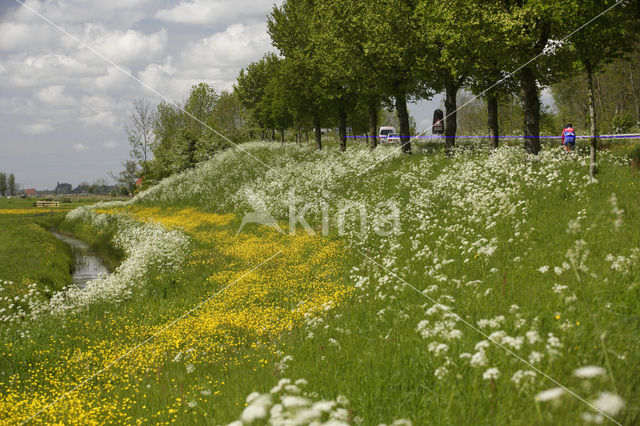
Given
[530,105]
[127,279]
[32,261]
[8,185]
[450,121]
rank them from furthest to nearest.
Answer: [8,185]
[450,121]
[32,261]
[530,105]
[127,279]

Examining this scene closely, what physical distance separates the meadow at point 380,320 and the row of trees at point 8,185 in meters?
169

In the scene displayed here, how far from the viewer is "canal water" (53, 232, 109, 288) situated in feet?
79.6

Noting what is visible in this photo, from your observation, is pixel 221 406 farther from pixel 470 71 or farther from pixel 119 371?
pixel 470 71

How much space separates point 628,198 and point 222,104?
78.7m

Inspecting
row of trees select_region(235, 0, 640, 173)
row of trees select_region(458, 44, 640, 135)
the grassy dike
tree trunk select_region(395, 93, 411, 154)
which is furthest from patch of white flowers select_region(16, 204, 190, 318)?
row of trees select_region(458, 44, 640, 135)

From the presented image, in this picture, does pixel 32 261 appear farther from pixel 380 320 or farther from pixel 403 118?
pixel 403 118

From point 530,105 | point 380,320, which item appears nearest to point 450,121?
point 530,105

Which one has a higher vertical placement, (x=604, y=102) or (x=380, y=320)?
(x=604, y=102)

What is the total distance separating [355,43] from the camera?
2992 centimetres

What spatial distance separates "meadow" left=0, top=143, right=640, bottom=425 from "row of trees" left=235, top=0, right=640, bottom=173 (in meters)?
4.01

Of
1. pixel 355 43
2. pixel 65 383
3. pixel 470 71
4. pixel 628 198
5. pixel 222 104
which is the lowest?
pixel 65 383

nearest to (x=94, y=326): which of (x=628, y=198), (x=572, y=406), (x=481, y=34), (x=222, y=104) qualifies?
(x=572, y=406)

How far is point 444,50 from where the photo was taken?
2155cm

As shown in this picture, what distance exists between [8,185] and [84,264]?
169 m
